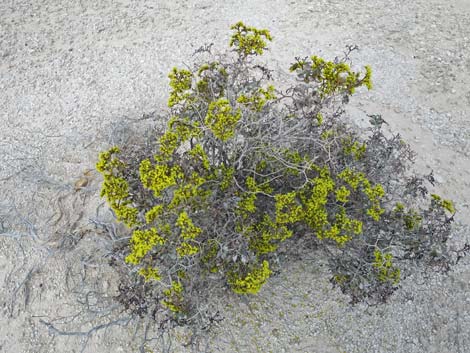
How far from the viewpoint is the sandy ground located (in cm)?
296

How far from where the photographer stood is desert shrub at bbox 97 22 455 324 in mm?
2332

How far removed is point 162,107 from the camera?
423 centimetres

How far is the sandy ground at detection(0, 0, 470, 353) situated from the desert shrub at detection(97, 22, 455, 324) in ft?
1.56

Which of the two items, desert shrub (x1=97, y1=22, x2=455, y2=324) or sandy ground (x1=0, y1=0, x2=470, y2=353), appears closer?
desert shrub (x1=97, y1=22, x2=455, y2=324)

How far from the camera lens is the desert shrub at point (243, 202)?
2.33 meters

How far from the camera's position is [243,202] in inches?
99.1

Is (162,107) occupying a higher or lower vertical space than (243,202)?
lower

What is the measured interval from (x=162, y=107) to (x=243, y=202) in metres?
1.96

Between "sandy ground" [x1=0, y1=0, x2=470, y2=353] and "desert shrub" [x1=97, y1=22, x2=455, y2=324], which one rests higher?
"desert shrub" [x1=97, y1=22, x2=455, y2=324]

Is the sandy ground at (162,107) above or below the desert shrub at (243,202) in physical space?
below

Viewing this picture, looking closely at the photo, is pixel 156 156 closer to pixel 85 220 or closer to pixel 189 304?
pixel 189 304

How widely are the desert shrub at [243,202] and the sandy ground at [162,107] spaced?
475 mm

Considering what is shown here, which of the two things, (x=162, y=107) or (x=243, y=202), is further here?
(x=162, y=107)

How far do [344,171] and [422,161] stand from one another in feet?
→ 5.25
